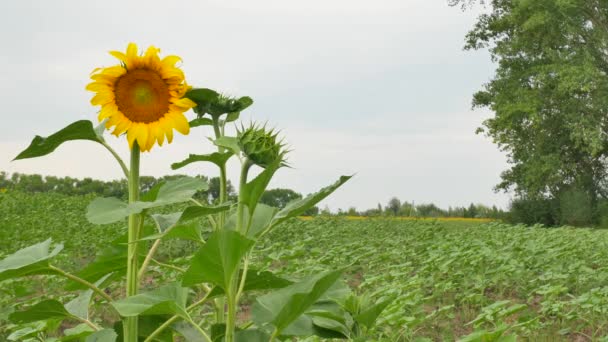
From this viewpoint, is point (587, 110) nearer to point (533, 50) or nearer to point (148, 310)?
point (533, 50)

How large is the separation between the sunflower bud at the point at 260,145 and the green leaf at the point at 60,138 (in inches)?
14.6

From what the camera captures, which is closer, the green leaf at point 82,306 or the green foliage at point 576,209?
the green leaf at point 82,306

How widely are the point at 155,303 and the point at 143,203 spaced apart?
25cm

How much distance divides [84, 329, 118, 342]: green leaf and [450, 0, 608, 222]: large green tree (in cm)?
2004

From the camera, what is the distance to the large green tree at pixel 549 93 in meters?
21.3

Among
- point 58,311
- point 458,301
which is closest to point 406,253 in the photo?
point 458,301

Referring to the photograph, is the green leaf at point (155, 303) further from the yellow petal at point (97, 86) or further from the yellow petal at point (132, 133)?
the yellow petal at point (97, 86)

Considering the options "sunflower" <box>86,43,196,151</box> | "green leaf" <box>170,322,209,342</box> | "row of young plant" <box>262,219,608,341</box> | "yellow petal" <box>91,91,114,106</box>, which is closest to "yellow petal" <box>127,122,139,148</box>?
"sunflower" <box>86,43,196,151</box>

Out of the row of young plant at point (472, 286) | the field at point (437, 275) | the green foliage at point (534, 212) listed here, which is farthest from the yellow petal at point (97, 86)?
the green foliage at point (534, 212)

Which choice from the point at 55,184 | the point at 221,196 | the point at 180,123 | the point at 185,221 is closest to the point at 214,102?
the point at 180,123

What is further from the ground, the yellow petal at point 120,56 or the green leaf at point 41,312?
the yellow petal at point 120,56

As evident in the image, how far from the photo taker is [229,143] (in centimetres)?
171

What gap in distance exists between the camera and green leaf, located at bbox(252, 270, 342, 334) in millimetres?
1623

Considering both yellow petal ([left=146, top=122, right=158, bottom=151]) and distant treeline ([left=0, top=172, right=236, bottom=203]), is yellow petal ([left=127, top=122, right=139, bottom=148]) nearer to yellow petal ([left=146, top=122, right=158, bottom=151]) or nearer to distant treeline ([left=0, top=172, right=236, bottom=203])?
yellow petal ([left=146, top=122, right=158, bottom=151])
